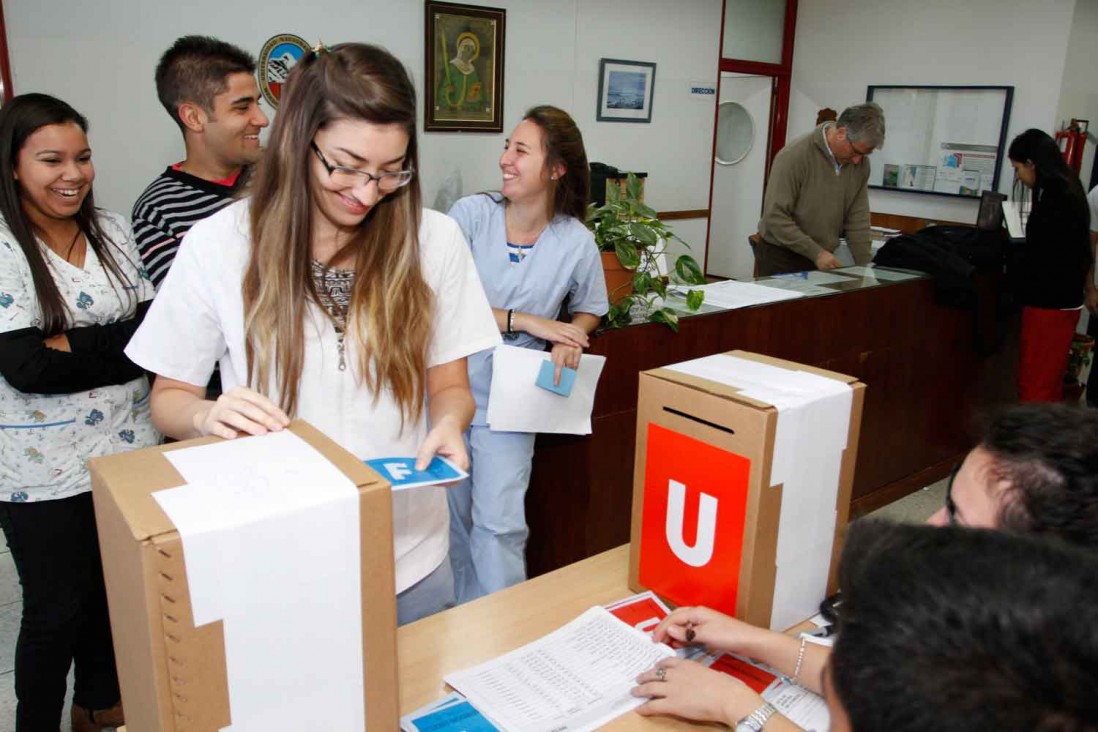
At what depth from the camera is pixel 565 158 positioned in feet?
7.20

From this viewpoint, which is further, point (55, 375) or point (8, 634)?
point (8, 634)

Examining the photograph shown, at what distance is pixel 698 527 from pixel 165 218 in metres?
1.34

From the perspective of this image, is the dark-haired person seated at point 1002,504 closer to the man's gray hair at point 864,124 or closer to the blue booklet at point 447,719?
the blue booklet at point 447,719

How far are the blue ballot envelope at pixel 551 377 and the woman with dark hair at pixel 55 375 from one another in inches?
35.7

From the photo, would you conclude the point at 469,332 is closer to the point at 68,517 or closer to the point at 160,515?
the point at 160,515

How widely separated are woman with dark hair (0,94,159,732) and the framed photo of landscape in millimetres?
3617

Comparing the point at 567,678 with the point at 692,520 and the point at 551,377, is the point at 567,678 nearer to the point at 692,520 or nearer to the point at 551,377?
the point at 692,520

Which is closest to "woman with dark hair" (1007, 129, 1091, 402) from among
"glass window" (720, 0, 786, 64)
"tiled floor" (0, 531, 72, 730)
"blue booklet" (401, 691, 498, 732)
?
"glass window" (720, 0, 786, 64)

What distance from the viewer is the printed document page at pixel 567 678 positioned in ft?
3.27

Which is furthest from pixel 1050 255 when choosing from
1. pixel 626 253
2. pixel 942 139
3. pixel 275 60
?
pixel 275 60

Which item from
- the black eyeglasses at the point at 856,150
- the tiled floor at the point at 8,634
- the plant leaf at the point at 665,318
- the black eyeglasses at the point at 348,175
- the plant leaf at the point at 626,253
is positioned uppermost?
the black eyeglasses at the point at 856,150

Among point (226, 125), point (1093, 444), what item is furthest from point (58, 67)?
point (1093, 444)

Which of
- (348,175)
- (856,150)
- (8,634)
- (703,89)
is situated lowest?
(8,634)

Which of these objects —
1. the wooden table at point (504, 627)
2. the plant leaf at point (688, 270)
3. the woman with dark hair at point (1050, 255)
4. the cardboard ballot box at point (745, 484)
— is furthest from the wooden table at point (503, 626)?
the woman with dark hair at point (1050, 255)
